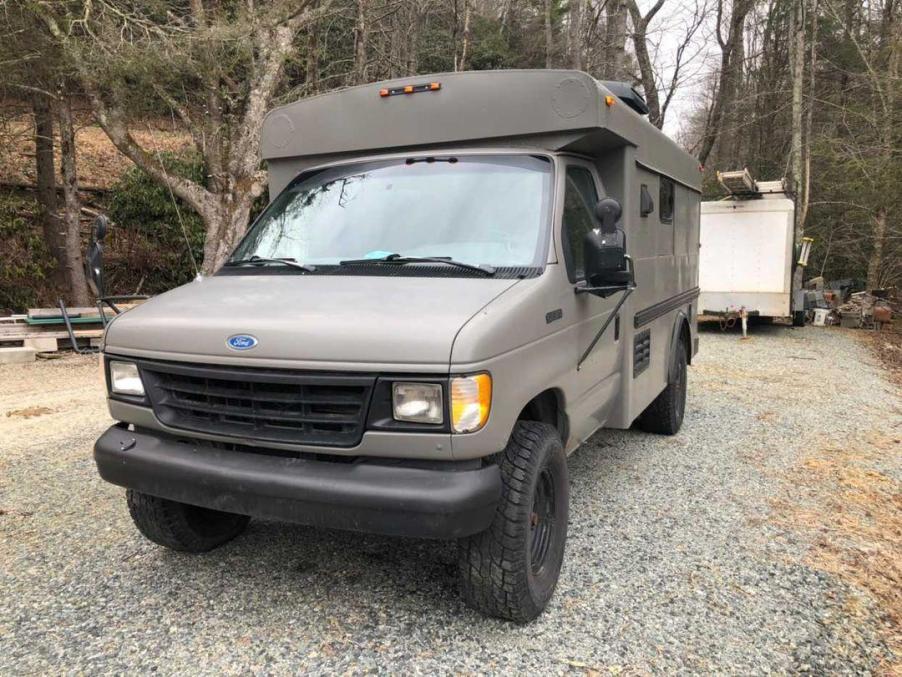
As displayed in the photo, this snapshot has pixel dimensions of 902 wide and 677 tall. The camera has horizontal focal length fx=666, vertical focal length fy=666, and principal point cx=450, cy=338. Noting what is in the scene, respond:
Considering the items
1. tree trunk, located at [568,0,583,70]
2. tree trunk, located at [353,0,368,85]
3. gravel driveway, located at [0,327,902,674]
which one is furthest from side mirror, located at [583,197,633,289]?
tree trunk, located at [568,0,583,70]

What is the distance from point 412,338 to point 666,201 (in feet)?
12.1

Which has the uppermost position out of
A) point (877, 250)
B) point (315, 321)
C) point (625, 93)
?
point (625, 93)

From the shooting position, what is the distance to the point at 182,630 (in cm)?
301

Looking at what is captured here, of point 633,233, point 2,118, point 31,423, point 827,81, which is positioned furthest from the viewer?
point 827,81

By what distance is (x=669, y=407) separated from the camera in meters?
6.13

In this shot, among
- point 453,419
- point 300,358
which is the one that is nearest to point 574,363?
point 453,419

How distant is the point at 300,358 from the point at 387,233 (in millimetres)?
1084

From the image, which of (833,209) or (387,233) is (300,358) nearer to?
(387,233)

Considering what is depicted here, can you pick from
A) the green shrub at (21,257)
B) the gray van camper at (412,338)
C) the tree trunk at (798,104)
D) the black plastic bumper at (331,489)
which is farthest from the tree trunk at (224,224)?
the tree trunk at (798,104)

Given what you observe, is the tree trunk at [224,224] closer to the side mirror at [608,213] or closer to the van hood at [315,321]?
the van hood at [315,321]

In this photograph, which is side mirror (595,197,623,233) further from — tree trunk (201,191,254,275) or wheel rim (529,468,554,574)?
tree trunk (201,191,254,275)

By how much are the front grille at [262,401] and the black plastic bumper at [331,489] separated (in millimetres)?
116

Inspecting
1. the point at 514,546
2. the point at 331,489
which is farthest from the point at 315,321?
the point at 514,546

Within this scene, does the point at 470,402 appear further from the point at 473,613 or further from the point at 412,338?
the point at 473,613
